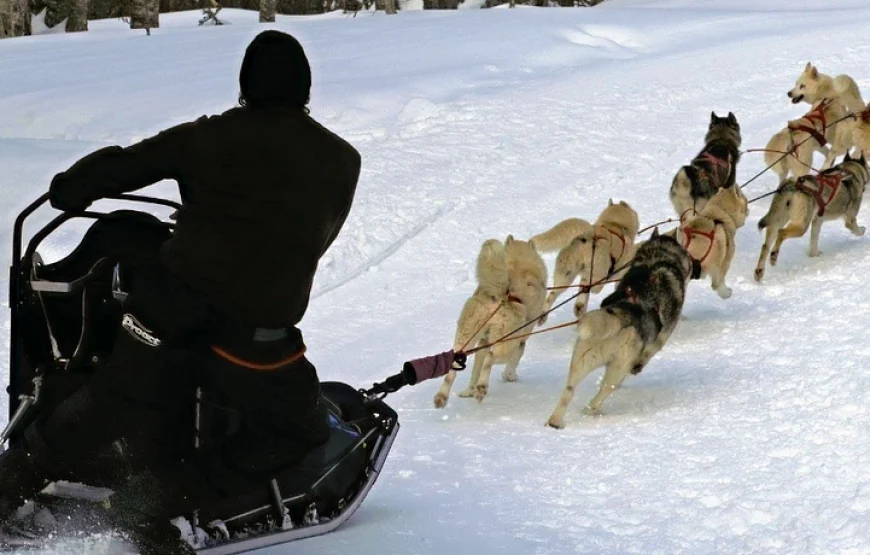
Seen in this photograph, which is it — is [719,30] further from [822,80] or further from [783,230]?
[783,230]

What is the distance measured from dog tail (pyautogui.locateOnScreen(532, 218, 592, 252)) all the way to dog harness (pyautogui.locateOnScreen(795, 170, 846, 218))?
6.60 ft

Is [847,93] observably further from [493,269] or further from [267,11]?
[267,11]

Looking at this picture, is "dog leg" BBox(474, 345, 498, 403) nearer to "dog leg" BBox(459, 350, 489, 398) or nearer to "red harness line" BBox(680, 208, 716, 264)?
"dog leg" BBox(459, 350, 489, 398)

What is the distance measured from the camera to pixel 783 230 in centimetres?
804

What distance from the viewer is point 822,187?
318 inches

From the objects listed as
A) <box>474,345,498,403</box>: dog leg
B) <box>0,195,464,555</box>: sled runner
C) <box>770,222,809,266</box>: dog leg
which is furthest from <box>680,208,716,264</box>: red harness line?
<box>0,195,464,555</box>: sled runner

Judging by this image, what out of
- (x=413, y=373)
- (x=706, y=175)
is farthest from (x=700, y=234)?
(x=413, y=373)

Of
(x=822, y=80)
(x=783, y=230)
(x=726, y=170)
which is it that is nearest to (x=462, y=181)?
(x=726, y=170)

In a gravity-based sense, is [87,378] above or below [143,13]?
below

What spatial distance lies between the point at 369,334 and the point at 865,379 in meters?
3.02

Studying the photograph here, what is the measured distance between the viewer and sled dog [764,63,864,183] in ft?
31.9

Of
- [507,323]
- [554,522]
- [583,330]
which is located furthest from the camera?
[507,323]

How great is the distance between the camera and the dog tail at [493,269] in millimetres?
5551

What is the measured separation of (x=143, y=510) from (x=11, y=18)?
1923 cm
